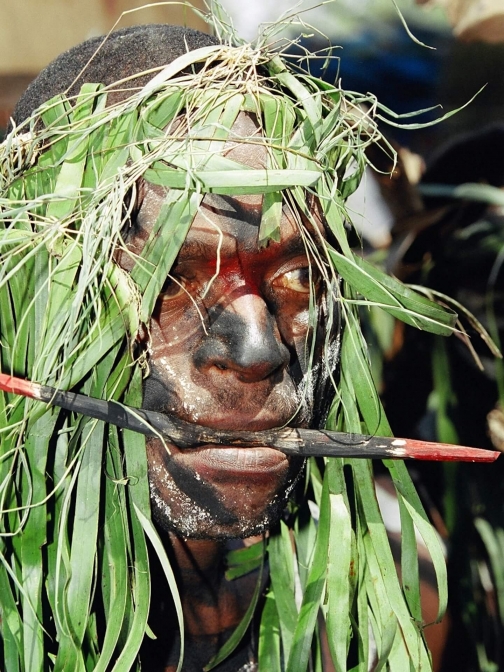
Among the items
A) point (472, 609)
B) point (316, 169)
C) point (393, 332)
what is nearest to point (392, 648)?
point (316, 169)

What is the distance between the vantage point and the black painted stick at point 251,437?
0.95 m

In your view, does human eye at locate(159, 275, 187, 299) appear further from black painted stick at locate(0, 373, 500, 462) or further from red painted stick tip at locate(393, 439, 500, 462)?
red painted stick tip at locate(393, 439, 500, 462)

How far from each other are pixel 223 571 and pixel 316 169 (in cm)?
68

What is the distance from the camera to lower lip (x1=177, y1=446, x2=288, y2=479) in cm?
102

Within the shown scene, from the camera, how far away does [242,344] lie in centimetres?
99

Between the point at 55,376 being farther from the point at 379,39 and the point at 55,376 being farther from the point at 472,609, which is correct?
the point at 379,39

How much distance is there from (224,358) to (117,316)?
0.45 ft

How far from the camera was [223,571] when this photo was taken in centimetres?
134

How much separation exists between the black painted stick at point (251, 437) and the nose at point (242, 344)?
0.07 meters

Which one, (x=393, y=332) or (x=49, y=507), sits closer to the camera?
(x=49, y=507)

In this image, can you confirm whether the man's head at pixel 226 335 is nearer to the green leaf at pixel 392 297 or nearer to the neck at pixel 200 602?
the green leaf at pixel 392 297

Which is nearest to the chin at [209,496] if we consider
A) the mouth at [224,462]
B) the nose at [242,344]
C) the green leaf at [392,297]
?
the mouth at [224,462]

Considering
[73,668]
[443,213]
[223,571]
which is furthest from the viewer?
[443,213]

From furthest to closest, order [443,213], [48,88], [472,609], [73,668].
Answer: [443,213], [472,609], [48,88], [73,668]
